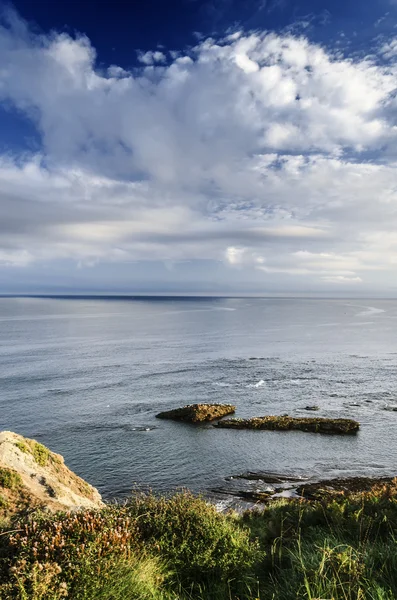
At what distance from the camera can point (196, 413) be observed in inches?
1956

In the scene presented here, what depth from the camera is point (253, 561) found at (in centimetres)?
855

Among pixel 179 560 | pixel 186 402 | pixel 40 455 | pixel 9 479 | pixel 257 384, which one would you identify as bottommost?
pixel 257 384

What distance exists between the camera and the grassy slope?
6.31 m

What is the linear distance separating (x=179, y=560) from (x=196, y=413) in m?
42.3

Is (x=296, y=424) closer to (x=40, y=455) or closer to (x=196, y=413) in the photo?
(x=196, y=413)

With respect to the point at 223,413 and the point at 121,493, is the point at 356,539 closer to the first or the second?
the point at 121,493

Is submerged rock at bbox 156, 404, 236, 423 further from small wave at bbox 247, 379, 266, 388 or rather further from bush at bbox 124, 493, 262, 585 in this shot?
bush at bbox 124, 493, 262, 585

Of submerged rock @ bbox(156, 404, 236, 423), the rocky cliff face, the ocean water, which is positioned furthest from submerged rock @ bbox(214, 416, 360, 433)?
the rocky cliff face

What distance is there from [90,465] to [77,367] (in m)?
45.1

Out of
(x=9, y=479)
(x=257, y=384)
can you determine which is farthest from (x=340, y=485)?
(x=257, y=384)

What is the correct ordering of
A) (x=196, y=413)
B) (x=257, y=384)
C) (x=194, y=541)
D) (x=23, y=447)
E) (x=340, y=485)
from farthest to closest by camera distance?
(x=257, y=384), (x=196, y=413), (x=340, y=485), (x=23, y=447), (x=194, y=541)

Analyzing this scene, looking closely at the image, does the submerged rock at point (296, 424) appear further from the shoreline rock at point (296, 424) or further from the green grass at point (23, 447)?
the green grass at point (23, 447)

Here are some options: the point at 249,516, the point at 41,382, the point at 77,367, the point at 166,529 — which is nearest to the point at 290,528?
the point at 166,529

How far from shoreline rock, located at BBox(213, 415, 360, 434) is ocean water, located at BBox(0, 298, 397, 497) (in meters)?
1.33
